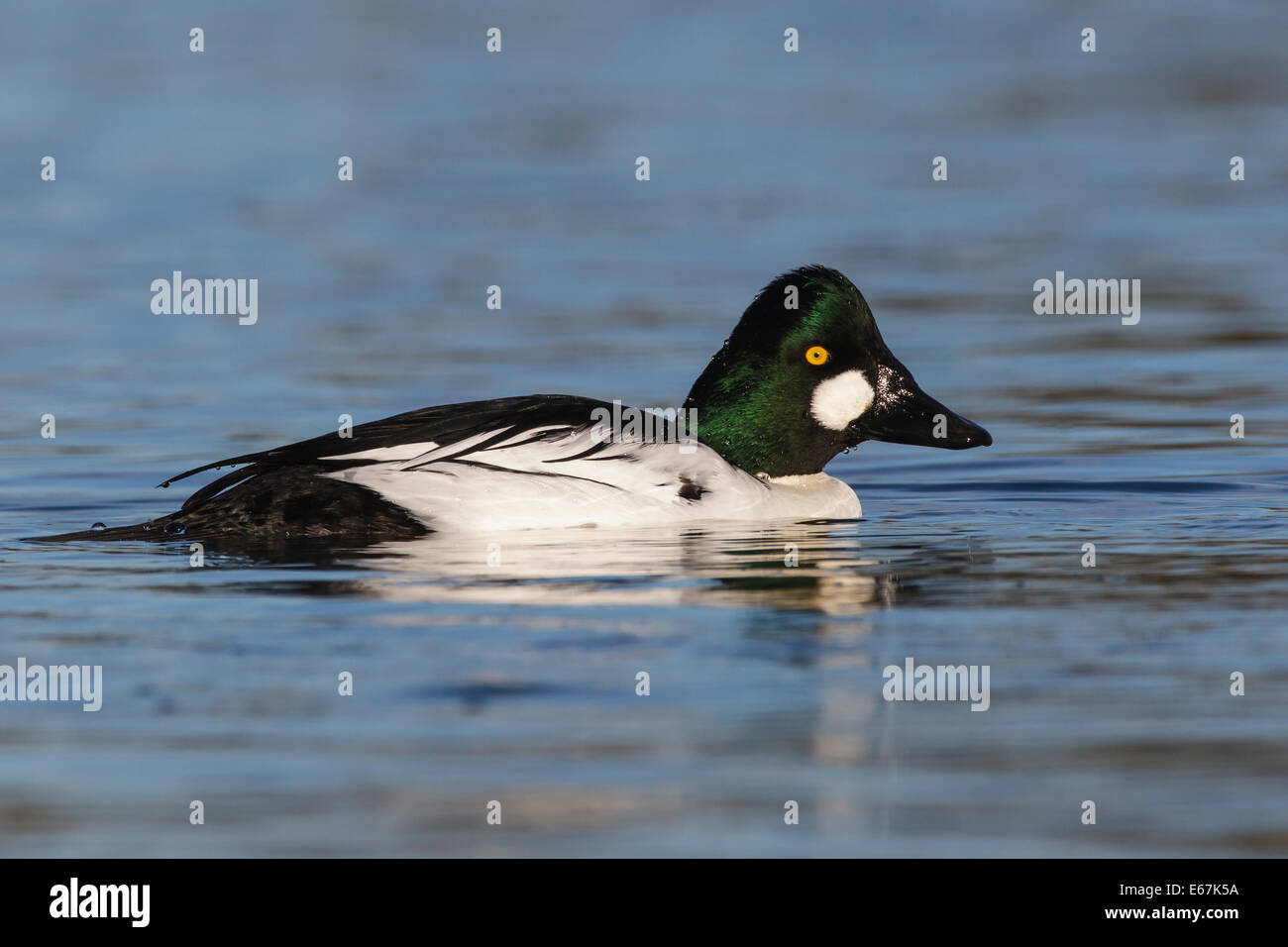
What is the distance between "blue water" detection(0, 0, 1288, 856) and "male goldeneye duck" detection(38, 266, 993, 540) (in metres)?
0.24

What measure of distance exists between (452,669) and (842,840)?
178cm

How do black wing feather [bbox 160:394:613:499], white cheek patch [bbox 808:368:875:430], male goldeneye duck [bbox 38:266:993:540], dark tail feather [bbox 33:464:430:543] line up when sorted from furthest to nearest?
white cheek patch [bbox 808:368:875:430]
black wing feather [bbox 160:394:613:499]
male goldeneye duck [bbox 38:266:993:540]
dark tail feather [bbox 33:464:430:543]

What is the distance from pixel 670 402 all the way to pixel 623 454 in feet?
11.4

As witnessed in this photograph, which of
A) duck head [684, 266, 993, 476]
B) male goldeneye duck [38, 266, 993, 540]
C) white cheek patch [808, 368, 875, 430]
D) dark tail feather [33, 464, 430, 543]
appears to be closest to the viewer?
dark tail feather [33, 464, 430, 543]

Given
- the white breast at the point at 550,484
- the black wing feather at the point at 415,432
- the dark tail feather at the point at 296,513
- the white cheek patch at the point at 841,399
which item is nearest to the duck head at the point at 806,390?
the white cheek patch at the point at 841,399

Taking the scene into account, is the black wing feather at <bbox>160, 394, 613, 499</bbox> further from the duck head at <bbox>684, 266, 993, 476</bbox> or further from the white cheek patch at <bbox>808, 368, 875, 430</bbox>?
the white cheek patch at <bbox>808, 368, 875, 430</bbox>

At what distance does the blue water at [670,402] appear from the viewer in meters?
5.38

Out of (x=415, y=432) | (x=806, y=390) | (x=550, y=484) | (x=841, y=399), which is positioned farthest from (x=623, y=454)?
(x=841, y=399)

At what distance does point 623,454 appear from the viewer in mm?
9055

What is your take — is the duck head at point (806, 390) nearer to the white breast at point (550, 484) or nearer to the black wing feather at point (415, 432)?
the white breast at point (550, 484)

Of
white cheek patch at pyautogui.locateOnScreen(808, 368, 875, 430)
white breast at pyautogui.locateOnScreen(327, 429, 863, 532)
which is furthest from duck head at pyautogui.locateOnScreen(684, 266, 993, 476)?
white breast at pyautogui.locateOnScreen(327, 429, 863, 532)

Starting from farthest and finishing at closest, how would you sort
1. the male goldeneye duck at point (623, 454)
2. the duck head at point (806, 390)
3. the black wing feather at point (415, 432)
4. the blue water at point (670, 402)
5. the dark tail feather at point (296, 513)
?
the duck head at point (806, 390) → the black wing feather at point (415, 432) → the male goldeneye duck at point (623, 454) → the dark tail feather at point (296, 513) → the blue water at point (670, 402)

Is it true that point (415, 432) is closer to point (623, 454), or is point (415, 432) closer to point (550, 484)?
point (550, 484)

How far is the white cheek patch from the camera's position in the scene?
32.2 feet
